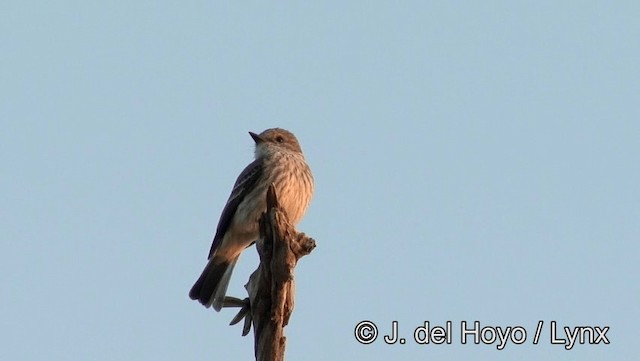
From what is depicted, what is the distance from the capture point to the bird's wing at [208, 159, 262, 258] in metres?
13.4

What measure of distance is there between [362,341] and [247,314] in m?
1.13

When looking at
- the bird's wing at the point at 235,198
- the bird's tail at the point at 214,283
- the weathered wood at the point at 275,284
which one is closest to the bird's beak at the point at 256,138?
the bird's wing at the point at 235,198

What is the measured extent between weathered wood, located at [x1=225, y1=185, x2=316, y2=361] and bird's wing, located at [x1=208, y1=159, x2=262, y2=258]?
4.15m

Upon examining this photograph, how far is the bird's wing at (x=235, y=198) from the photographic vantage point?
13.4 meters

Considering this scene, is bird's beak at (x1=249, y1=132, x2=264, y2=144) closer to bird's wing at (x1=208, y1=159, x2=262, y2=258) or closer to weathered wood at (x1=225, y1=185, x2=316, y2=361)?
bird's wing at (x1=208, y1=159, x2=262, y2=258)

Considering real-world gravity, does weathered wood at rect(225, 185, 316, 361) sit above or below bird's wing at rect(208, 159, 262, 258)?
below

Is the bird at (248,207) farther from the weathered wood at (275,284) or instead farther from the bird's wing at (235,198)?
the weathered wood at (275,284)

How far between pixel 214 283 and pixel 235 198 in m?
1.05

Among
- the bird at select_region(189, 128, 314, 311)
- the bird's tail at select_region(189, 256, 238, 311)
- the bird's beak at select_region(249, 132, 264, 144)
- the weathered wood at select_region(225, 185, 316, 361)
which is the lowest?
the weathered wood at select_region(225, 185, 316, 361)

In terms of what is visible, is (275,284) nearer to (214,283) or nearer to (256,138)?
(214,283)

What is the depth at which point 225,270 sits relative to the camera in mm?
13477

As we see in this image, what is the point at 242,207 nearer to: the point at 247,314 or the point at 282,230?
the point at 247,314

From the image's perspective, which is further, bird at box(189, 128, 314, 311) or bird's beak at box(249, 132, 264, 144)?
bird's beak at box(249, 132, 264, 144)

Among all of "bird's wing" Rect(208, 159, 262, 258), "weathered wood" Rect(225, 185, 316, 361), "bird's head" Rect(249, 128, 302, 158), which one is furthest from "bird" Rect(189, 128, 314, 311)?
"weathered wood" Rect(225, 185, 316, 361)
